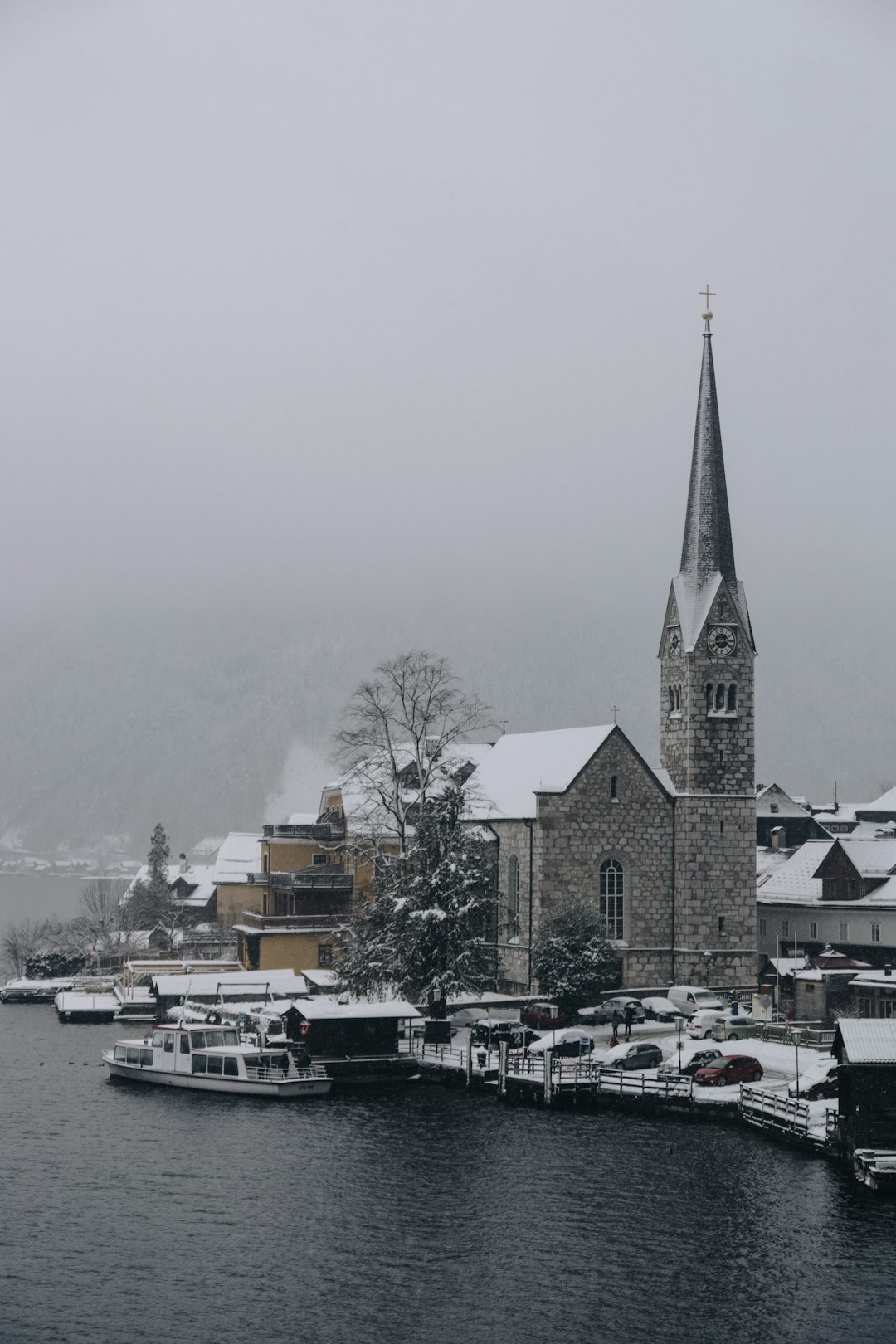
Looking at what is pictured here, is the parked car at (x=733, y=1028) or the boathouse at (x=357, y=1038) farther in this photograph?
the parked car at (x=733, y=1028)

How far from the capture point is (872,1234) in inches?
1485

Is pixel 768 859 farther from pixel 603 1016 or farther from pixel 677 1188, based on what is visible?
pixel 677 1188

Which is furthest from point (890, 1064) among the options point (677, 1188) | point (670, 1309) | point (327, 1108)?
point (327, 1108)

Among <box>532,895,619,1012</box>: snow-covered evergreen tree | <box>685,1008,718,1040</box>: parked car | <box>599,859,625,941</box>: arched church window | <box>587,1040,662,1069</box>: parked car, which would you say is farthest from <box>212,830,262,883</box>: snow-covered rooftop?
<box>587,1040,662,1069</box>: parked car

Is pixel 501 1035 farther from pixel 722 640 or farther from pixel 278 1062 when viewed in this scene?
pixel 722 640

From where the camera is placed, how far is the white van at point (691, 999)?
229ft

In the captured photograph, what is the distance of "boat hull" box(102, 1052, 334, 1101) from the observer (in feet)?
181

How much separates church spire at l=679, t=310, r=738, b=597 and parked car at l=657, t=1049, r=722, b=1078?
28460 millimetres

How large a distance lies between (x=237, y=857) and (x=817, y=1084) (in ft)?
242

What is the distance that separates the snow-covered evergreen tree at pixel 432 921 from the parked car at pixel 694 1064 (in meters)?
10.4

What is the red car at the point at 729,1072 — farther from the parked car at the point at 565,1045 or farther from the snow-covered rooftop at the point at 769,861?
the snow-covered rooftop at the point at 769,861

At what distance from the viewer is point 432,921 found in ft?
208

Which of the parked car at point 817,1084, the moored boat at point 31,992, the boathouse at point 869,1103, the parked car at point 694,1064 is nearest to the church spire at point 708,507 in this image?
the parked car at point 694,1064

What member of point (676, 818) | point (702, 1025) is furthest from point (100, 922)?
point (702, 1025)
